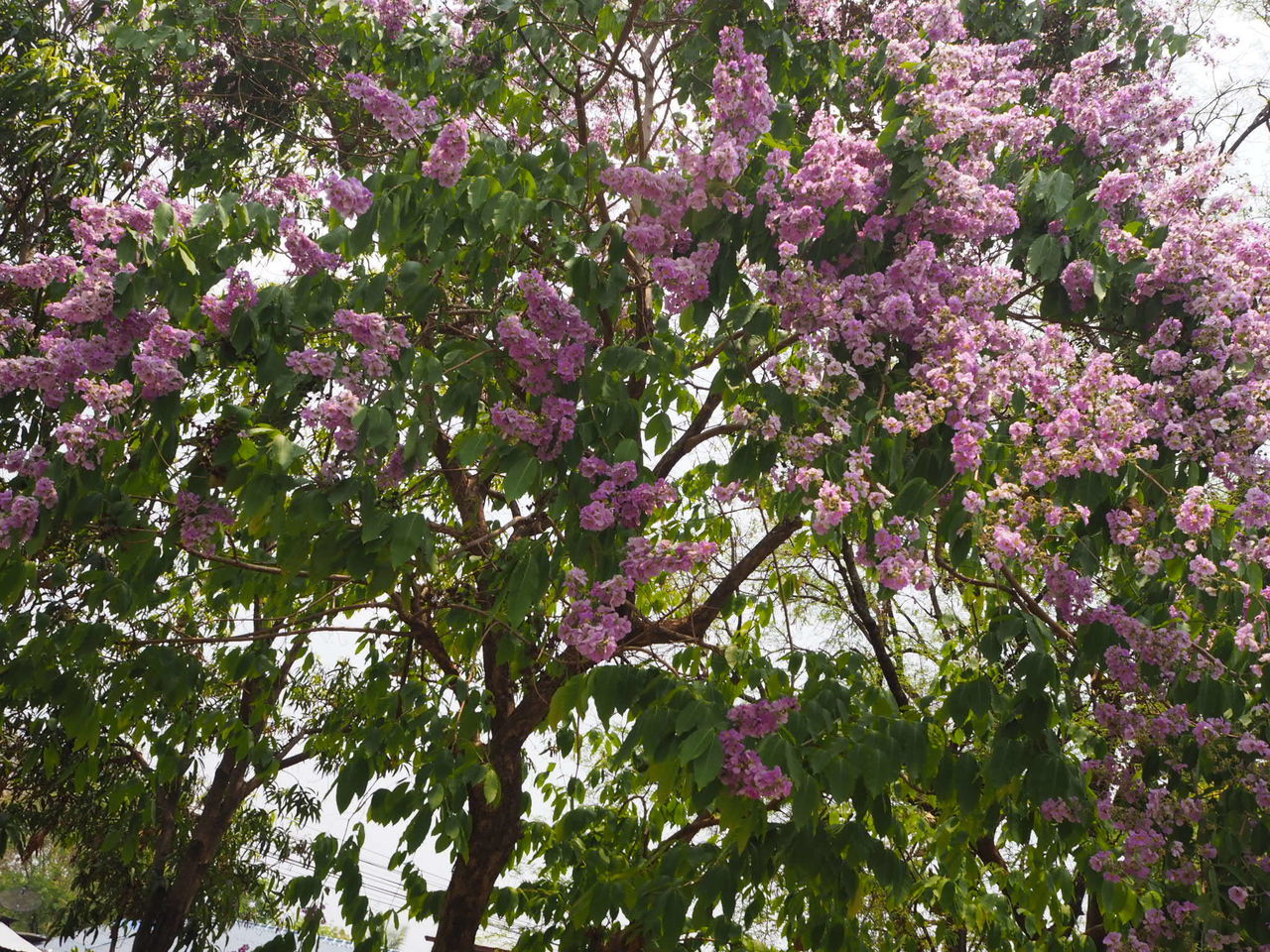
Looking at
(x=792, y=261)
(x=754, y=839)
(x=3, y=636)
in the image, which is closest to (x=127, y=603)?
(x=3, y=636)

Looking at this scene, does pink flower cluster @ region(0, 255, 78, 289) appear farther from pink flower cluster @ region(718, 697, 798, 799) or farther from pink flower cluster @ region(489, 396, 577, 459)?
pink flower cluster @ region(718, 697, 798, 799)

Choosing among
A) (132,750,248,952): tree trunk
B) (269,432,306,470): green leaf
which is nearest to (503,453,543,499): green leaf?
(269,432,306,470): green leaf

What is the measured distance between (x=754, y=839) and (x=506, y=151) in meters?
1.96

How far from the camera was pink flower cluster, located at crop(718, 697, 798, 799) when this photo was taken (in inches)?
90.4

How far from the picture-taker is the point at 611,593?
8.14 feet

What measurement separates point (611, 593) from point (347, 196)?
1.20 m

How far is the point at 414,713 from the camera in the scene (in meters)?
3.38

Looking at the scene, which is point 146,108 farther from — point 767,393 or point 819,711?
point 819,711

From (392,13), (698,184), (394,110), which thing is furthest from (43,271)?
(392,13)

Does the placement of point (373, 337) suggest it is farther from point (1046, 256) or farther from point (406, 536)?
point (1046, 256)

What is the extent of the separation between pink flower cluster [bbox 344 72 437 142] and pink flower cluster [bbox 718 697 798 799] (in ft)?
5.76

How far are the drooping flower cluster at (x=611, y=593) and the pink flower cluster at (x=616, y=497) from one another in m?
0.08

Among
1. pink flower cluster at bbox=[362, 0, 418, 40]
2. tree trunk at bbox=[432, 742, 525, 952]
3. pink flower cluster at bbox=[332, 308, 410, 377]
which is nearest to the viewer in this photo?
pink flower cluster at bbox=[332, 308, 410, 377]

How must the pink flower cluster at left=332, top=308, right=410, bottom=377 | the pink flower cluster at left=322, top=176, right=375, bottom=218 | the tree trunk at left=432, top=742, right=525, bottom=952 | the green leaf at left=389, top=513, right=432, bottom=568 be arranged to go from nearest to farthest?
the green leaf at left=389, top=513, right=432, bottom=568, the pink flower cluster at left=332, top=308, right=410, bottom=377, the pink flower cluster at left=322, top=176, right=375, bottom=218, the tree trunk at left=432, top=742, right=525, bottom=952
